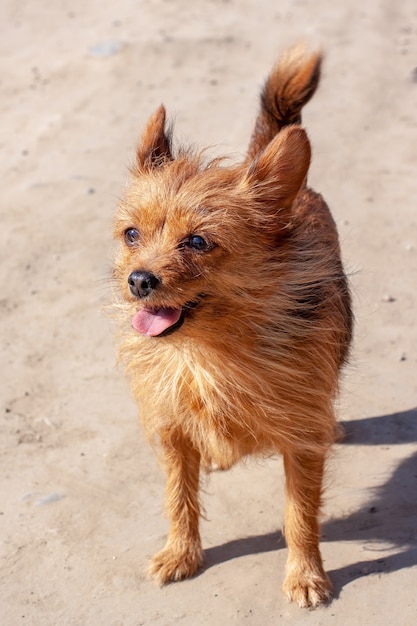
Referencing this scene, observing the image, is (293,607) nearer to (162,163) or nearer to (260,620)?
(260,620)

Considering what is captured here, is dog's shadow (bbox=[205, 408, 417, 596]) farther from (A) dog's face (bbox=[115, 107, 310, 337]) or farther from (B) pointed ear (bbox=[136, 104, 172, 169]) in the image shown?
(B) pointed ear (bbox=[136, 104, 172, 169])

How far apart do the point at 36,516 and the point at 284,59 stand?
277 cm

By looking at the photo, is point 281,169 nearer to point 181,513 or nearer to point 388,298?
point 181,513

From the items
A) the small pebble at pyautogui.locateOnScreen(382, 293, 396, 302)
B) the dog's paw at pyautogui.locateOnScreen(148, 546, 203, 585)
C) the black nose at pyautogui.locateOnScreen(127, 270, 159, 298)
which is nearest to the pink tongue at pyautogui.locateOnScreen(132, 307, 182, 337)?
the black nose at pyautogui.locateOnScreen(127, 270, 159, 298)

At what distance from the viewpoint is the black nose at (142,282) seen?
11.8ft

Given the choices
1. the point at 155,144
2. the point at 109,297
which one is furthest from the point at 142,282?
the point at 109,297

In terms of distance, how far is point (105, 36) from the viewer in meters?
10.7

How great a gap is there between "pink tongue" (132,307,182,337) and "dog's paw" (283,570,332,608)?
1.39 metres

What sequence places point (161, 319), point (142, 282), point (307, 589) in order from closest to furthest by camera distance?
1. point (142, 282)
2. point (161, 319)
3. point (307, 589)

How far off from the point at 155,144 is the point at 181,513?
1.73 meters

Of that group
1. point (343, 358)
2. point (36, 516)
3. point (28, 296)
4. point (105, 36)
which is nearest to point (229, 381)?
point (343, 358)

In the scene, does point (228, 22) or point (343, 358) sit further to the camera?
point (228, 22)

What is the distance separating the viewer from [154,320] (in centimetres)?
372

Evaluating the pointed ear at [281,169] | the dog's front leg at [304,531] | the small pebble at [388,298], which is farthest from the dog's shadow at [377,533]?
the pointed ear at [281,169]
